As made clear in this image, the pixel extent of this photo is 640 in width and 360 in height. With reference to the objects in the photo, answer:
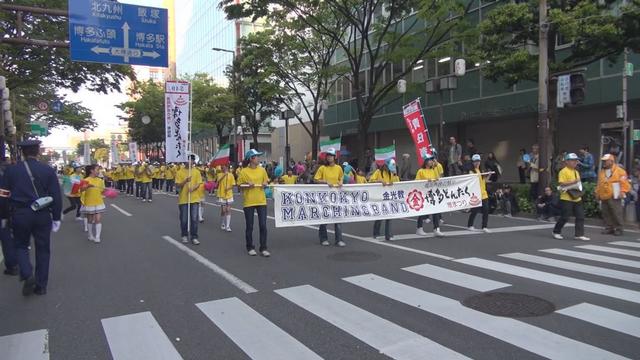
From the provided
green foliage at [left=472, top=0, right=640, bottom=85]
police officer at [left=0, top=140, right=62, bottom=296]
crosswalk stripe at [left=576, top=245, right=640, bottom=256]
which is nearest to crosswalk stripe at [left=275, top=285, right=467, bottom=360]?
police officer at [left=0, top=140, right=62, bottom=296]

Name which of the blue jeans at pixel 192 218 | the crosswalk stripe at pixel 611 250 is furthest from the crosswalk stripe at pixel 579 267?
the blue jeans at pixel 192 218

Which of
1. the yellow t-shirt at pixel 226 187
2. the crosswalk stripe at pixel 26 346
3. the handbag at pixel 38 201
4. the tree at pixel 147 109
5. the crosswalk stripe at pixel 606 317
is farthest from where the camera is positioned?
the tree at pixel 147 109

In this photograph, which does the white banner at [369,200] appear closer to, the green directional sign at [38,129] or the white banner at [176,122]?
the white banner at [176,122]

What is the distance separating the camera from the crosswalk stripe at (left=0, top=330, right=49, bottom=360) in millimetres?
4605

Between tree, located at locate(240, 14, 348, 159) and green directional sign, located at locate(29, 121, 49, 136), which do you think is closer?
tree, located at locate(240, 14, 348, 159)

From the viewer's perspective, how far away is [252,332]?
5.08m

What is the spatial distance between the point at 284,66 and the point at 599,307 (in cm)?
2453

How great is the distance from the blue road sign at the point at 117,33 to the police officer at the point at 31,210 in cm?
936

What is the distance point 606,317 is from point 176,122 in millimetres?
9510

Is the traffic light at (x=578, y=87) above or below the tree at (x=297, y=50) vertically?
below

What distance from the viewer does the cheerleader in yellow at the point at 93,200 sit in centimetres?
1141

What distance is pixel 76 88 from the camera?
918 inches

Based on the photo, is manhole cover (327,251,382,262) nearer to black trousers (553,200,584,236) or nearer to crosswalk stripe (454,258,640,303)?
crosswalk stripe (454,258,640,303)

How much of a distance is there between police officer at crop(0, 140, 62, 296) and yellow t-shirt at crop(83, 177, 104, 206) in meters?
4.84
